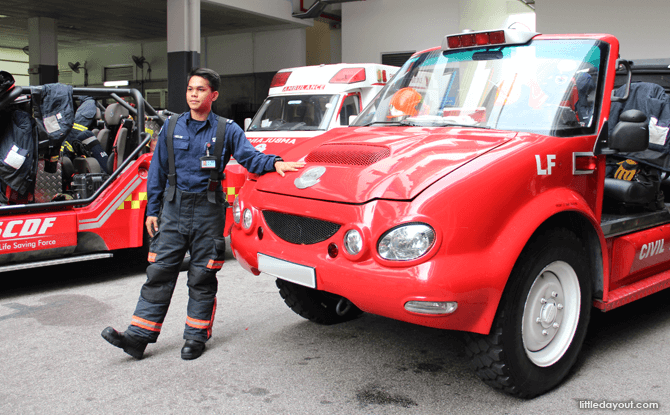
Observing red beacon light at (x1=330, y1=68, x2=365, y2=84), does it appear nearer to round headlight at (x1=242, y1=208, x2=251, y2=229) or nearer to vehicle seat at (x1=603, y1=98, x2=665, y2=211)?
vehicle seat at (x1=603, y1=98, x2=665, y2=211)

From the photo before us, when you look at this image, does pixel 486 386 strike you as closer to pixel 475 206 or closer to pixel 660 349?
pixel 475 206

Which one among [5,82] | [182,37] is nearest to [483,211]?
[5,82]

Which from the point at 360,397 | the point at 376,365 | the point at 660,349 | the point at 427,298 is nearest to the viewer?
the point at 427,298

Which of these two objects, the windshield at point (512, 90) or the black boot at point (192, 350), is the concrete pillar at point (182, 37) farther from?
the black boot at point (192, 350)

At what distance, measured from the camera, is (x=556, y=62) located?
3.81 metres

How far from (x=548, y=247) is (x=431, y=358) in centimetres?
113

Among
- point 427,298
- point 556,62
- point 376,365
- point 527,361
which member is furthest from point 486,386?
point 556,62

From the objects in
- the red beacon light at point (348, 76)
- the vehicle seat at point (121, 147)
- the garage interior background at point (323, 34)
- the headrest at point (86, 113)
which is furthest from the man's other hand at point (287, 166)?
the garage interior background at point (323, 34)

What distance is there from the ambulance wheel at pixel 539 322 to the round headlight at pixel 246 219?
1.37m

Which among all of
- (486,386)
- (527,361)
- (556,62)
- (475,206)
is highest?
(556,62)

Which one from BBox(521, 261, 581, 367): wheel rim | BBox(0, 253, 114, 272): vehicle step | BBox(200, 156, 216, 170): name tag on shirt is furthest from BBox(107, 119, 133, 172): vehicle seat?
BBox(521, 261, 581, 367): wheel rim

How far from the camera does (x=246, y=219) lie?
3.65 m

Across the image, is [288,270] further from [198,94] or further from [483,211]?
[198,94]

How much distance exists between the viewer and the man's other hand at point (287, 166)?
3614 mm
